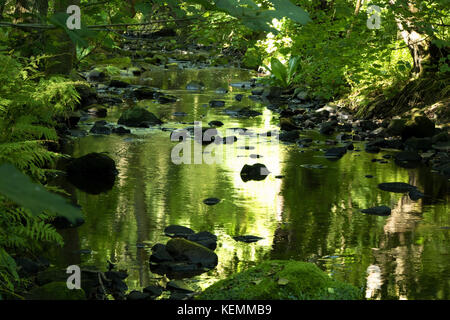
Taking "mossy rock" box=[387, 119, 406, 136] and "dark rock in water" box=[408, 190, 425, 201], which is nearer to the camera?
"dark rock in water" box=[408, 190, 425, 201]

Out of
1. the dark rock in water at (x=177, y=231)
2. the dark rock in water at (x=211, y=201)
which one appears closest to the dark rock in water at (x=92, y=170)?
the dark rock in water at (x=211, y=201)

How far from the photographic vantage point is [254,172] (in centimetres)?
886

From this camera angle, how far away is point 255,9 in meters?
1.59

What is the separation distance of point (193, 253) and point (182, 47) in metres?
1.97

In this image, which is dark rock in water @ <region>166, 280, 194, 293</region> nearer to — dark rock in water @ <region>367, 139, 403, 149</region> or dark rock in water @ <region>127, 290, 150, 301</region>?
dark rock in water @ <region>127, 290, 150, 301</region>

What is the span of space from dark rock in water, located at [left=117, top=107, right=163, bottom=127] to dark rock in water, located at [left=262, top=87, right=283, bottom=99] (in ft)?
19.6

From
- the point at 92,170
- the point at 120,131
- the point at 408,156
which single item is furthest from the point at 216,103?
the point at 92,170

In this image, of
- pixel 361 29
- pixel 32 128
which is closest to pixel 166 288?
pixel 32 128

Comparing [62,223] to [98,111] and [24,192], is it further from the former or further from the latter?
[98,111]

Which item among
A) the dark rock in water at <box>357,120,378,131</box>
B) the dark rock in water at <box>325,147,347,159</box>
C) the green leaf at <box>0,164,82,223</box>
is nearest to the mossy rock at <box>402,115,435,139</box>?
the dark rock in water at <box>357,120,378,131</box>

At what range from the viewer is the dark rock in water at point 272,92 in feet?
60.1

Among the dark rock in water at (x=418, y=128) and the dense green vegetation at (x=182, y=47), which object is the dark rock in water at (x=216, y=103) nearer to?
the dense green vegetation at (x=182, y=47)

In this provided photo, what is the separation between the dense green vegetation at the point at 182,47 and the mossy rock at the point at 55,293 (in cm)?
19

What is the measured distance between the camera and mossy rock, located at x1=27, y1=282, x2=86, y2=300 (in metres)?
3.97
